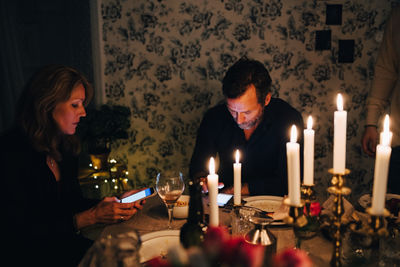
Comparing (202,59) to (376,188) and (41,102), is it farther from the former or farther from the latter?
(376,188)

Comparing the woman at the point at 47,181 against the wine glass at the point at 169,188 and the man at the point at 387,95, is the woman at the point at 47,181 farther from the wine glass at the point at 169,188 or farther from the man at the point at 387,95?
the man at the point at 387,95

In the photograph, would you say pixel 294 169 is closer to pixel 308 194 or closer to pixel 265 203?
pixel 308 194

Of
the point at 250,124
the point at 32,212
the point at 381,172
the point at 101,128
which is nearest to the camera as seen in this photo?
the point at 381,172

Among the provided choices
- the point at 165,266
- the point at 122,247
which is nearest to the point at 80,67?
the point at 122,247

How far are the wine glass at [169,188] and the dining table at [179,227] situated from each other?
9cm

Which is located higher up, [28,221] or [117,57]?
[117,57]

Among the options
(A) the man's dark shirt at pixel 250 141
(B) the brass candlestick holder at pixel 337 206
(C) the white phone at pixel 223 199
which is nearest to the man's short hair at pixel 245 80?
(A) the man's dark shirt at pixel 250 141

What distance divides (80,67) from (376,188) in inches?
98.0

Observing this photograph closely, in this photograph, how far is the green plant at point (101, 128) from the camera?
7.71 feet

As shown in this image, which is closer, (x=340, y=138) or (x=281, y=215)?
(x=340, y=138)

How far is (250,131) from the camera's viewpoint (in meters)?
2.16

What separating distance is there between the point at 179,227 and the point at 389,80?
1.70m

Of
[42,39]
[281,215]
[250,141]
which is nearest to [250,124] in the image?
[250,141]

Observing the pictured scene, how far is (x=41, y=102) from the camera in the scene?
1510 millimetres
